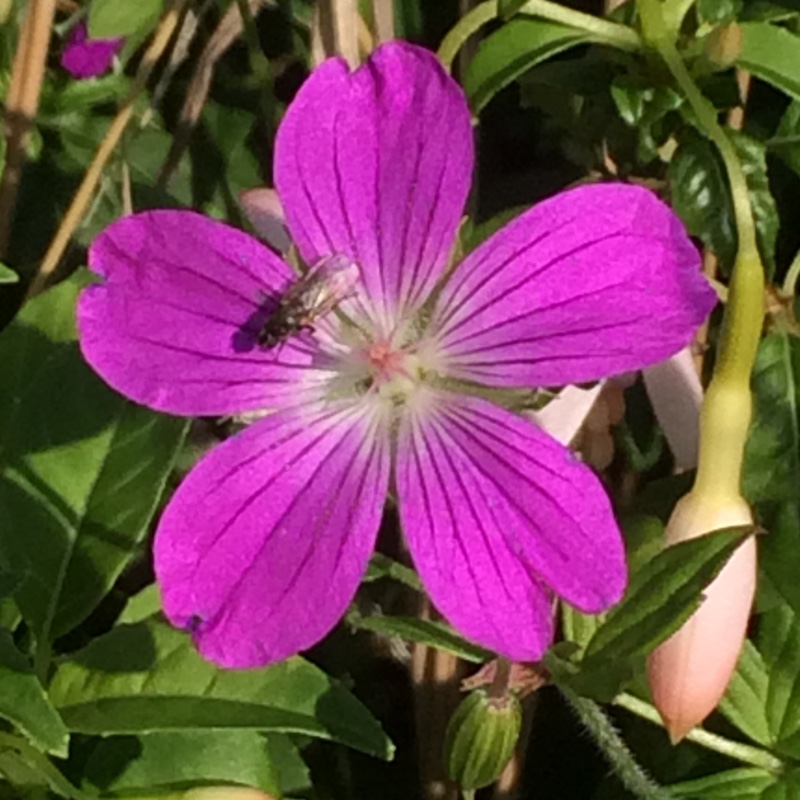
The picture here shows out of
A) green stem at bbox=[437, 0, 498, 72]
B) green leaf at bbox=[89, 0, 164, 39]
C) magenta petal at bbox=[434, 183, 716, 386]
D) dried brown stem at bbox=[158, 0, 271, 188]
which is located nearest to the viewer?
magenta petal at bbox=[434, 183, 716, 386]

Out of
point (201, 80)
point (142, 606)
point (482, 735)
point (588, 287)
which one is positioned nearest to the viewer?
point (588, 287)

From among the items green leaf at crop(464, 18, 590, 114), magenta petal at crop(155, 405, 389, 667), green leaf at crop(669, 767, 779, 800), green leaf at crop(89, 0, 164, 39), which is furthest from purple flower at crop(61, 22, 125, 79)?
green leaf at crop(669, 767, 779, 800)

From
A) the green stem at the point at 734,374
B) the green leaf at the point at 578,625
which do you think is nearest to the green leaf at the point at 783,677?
the green leaf at the point at 578,625

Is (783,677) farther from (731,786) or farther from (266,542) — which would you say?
(266,542)

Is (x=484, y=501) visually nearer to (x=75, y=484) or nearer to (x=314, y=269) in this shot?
(x=314, y=269)

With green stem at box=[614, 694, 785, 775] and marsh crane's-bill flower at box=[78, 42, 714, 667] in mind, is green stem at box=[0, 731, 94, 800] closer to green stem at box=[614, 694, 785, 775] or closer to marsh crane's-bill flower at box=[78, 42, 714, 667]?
marsh crane's-bill flower at box=[78, 42, 714, 667]

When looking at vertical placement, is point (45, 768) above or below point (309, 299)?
below

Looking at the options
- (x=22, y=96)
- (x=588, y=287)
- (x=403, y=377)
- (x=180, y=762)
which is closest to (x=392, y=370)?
(x=403, y=377)
